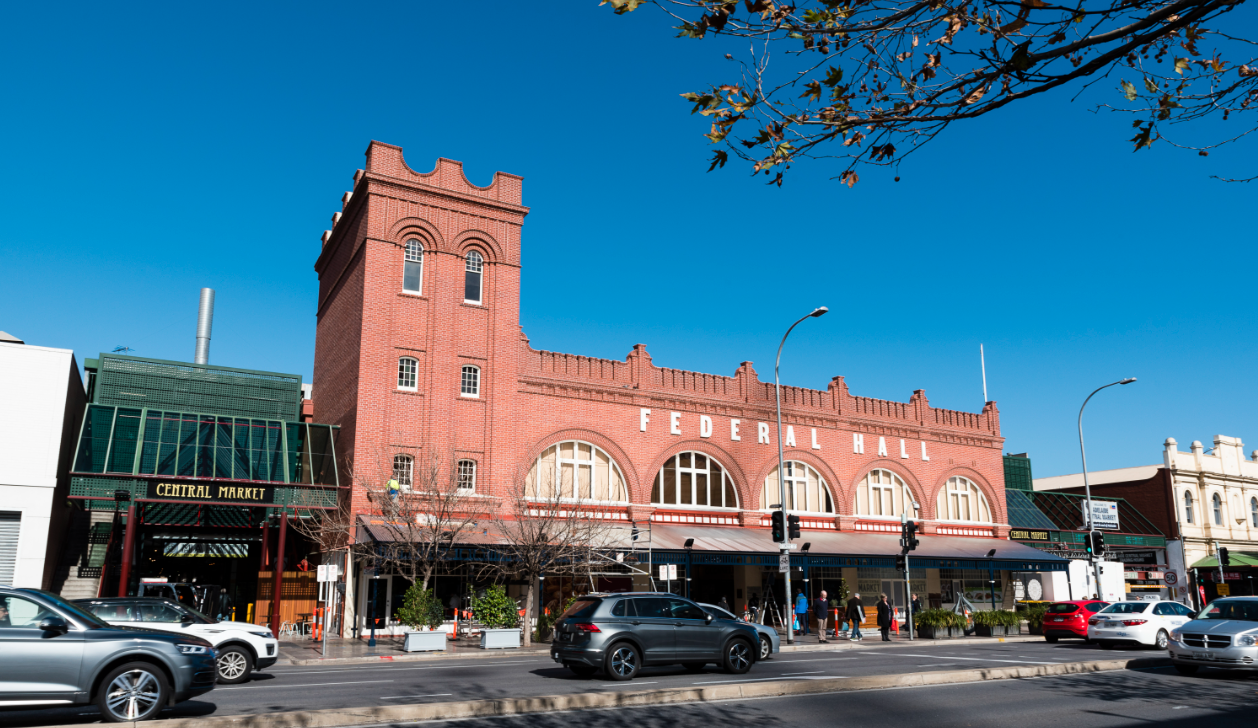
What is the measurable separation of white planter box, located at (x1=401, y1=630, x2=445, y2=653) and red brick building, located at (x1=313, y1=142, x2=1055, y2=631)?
6.50 meters

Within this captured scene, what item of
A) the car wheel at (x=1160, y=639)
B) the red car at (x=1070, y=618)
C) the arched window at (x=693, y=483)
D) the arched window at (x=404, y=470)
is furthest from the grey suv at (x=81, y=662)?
the arched window at (x=693, y=483)

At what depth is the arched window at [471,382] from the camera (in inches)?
1283

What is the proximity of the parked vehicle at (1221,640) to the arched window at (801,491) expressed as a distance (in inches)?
832

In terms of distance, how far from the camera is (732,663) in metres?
17.1

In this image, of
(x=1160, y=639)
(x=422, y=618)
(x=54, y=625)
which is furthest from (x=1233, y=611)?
(x=422, y=618)

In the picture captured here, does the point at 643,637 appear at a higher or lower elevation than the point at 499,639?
higher

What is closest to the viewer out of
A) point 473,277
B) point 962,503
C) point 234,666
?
point 234,666

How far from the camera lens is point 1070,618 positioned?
1067 inches

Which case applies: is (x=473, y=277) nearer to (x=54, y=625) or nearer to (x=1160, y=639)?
(x=1160, y=639)

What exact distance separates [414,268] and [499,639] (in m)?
13.9

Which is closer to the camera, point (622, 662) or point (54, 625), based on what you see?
point (54, 625)

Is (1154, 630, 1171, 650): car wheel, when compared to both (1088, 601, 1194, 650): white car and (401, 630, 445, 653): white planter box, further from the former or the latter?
(401, 630, 445, 653): white planter box

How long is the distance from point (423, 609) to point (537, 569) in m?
3.42

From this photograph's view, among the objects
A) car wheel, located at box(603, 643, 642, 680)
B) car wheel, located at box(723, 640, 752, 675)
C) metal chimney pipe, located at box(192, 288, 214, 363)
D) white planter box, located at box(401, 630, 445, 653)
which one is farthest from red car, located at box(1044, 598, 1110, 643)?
metal chimney pipe, located at box(192, 288, 214, 363)
